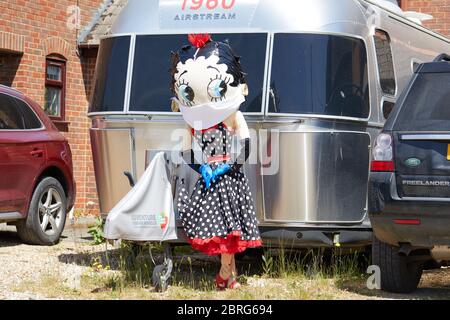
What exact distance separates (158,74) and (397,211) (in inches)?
106

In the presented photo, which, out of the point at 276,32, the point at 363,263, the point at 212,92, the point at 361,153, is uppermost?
the point at 276,32

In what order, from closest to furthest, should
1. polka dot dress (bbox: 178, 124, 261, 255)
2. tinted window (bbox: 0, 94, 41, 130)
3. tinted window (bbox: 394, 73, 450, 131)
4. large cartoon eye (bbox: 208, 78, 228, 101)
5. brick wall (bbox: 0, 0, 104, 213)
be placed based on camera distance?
tinted window (bbox: 394, 73, 450, 131) < polka dot dress (bbox: 178, 124, 261, 255) < large cartoon eye (bbox: 208, 78, 228, 101) < tinted window (bbox: 0, 94, 41, 130) < brick wall (bbox: 0, 0, 104, 213)

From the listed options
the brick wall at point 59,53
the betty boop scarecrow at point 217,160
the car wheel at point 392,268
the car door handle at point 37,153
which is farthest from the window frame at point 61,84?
the car wheel at point 392,268

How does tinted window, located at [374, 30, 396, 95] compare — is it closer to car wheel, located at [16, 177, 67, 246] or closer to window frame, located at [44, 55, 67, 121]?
car wheel, located at [16, 177, 67, 246]

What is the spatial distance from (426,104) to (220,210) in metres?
1.80

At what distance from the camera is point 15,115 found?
10188 mm

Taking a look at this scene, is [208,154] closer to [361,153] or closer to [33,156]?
[361,153]

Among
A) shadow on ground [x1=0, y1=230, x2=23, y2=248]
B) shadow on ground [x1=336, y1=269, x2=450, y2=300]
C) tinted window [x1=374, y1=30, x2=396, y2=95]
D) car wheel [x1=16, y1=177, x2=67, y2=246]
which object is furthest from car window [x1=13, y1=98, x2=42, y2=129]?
shadow on ground [x1=336, y1=269, x2=450, y2=300]

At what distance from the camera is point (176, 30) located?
8031 millimetres

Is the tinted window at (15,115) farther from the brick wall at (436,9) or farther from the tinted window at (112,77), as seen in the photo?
the brick wall at (436,9)

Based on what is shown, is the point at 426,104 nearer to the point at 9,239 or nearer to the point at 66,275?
the point at 66,275

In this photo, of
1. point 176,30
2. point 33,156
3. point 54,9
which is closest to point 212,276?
point 176,30

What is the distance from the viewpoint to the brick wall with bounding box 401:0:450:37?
51.3 feet

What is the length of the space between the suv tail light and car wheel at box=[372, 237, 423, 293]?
28.7 inches
